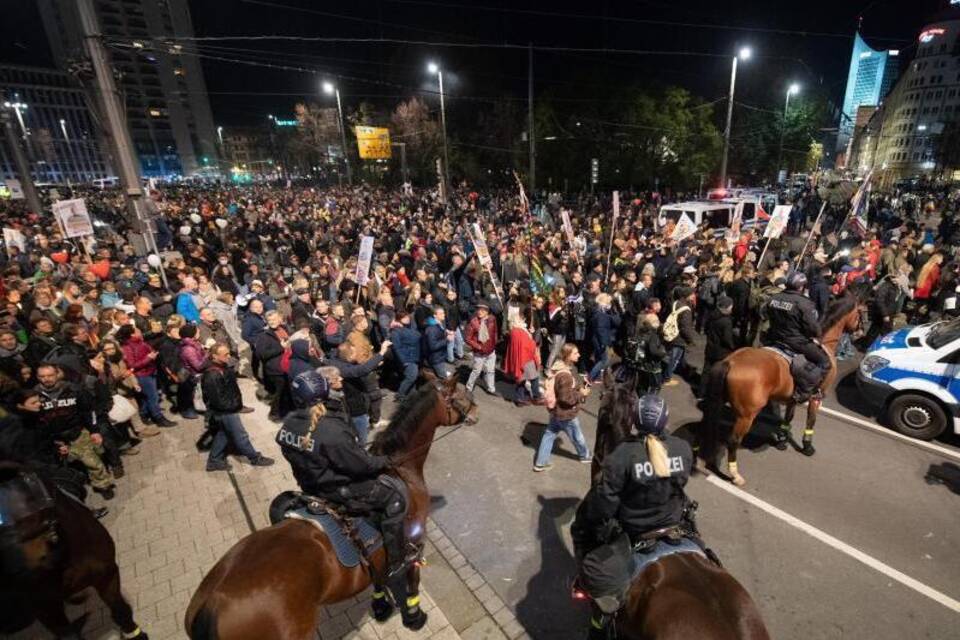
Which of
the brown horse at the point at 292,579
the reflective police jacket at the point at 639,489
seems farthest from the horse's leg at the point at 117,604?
the reflective police jacket at the point at 639,489

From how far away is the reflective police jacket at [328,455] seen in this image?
358 cm

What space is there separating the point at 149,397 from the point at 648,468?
7.63m

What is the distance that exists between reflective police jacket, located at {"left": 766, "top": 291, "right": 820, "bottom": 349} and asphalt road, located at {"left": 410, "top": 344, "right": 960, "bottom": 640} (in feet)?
5.16

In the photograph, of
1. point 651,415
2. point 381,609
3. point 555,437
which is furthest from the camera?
point 555,437

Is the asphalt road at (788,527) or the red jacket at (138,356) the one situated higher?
the red jacket at (138,356)

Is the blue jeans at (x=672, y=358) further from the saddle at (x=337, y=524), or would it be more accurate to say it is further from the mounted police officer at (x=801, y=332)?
the saddle at (x=337, y=524)

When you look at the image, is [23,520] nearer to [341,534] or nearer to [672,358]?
[341,534]

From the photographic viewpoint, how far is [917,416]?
22.2 ft

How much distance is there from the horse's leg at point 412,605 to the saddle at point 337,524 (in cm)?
50

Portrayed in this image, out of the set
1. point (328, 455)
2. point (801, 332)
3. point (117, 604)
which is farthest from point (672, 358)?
point (117, 604)

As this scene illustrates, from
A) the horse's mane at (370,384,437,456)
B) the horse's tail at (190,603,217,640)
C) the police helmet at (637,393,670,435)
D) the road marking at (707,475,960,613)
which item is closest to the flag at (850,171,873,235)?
the road marking at (707,475,960,613)

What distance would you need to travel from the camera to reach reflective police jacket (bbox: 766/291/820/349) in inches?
249

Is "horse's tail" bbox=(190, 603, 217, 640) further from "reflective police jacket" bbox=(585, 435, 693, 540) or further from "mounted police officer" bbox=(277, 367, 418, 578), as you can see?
"reflective police jacket" bbox=(585, 435, 693, 540)

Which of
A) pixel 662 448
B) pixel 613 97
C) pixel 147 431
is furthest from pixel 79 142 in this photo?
pixel 662 448
